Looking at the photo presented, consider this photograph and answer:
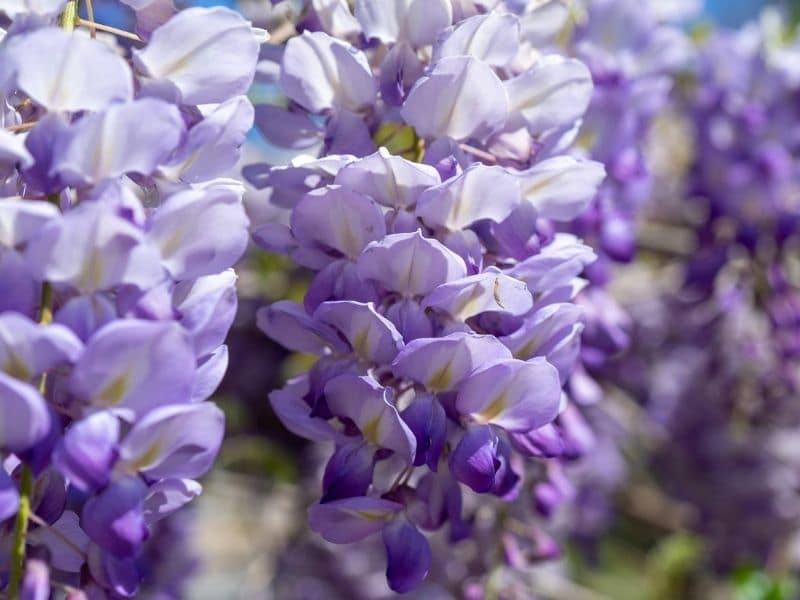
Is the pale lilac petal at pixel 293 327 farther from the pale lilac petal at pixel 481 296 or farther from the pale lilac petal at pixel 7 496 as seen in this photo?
the pale lilac petal at pixel 7 496

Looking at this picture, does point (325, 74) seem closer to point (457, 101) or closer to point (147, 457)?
point (457, 101)

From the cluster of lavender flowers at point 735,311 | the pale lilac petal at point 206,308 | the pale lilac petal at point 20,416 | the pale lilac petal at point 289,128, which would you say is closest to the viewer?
the pale lilac petal at point 20,416

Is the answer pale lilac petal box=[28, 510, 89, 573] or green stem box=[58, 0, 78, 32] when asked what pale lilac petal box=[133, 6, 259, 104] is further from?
pale lilac petal box=[28, 510, 89, 573]

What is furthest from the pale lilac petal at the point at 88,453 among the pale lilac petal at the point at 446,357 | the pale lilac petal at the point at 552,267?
the pale lilac petal at the point at 552,267

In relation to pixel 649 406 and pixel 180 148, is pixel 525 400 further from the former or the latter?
pixel 649 406

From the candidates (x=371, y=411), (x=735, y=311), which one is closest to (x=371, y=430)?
(x=371, y=411)

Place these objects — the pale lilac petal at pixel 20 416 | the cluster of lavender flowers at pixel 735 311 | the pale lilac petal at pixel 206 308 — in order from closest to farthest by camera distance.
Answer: the pale lilac petal at pixel 20 416 → the pale lilac petal at pixel 206 308 → the cluster of lavender flowers at pixel 735 311
